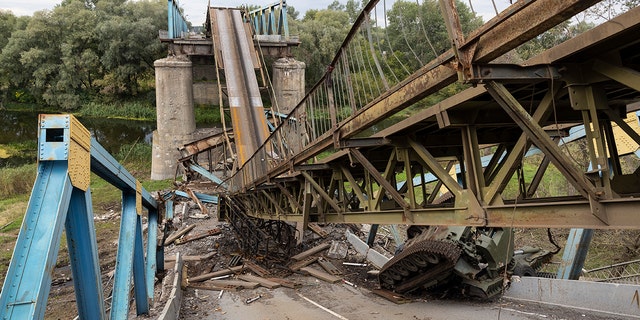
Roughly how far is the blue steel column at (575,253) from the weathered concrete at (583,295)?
0.74m

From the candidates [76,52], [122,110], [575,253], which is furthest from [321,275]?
[76,52]

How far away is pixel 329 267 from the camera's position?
1187 cm

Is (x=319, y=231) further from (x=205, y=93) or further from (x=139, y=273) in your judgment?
(x=205, y=93)

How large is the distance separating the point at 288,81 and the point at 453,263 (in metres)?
17.2

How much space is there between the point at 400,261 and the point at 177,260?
4.82 m

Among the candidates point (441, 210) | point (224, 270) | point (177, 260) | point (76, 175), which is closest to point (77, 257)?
point (76, 175)

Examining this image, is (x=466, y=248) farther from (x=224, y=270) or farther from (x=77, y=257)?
(x=77, y=257)

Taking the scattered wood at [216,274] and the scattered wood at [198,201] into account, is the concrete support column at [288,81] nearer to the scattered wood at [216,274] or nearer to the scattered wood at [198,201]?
the scattered wood at [198,201]

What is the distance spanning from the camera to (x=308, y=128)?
7.05 metres

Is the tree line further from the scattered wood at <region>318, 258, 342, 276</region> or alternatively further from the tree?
the scattered wood at <region>318, 258, 342, 276</region>

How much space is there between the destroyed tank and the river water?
1099 inches

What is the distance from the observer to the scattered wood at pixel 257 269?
36.6ft

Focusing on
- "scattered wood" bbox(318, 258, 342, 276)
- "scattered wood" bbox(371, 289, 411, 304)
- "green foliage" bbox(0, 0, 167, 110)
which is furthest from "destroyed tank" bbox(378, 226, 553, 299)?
"green foliage" bbox(0, 0, 167, 110)

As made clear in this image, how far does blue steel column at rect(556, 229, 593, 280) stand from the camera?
355 inches
